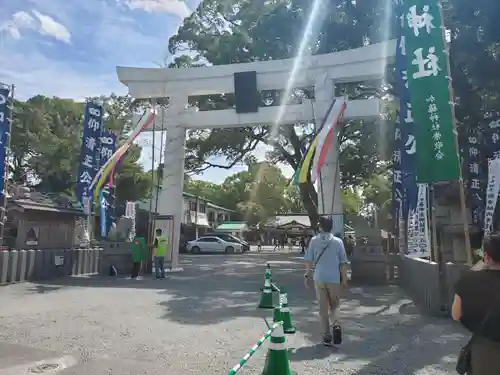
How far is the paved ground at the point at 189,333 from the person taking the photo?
17.5 feet

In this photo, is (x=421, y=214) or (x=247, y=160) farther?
(x=247, y=160)

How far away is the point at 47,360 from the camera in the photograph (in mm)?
5496

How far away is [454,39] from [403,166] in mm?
4459

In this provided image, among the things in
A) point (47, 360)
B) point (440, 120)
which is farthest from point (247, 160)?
point (47, 360)

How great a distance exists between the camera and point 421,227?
10.5 metres

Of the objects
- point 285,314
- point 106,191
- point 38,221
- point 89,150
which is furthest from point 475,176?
point 38,221

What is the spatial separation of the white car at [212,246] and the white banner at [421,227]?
2556cm

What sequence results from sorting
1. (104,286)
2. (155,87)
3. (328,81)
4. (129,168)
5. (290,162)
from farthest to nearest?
(129,168) < (290,162) < (155,87) < (328,81) < (104,286)

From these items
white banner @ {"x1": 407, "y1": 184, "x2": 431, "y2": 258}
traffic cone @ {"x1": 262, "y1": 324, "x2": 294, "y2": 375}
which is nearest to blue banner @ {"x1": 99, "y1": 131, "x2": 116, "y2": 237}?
white banner @ {"x1": 407, "y1": 184, "x2": 431, "y2": 258}

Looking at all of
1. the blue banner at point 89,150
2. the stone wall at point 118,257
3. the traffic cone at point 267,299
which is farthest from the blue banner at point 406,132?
the blue banner at point 89,150

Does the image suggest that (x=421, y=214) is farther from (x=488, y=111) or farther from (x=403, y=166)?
(x=488, y=111)

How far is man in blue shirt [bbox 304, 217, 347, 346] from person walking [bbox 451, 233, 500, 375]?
9.58 ft

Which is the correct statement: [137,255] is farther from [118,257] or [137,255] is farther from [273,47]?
[273,47]

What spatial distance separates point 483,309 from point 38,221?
16.4m
